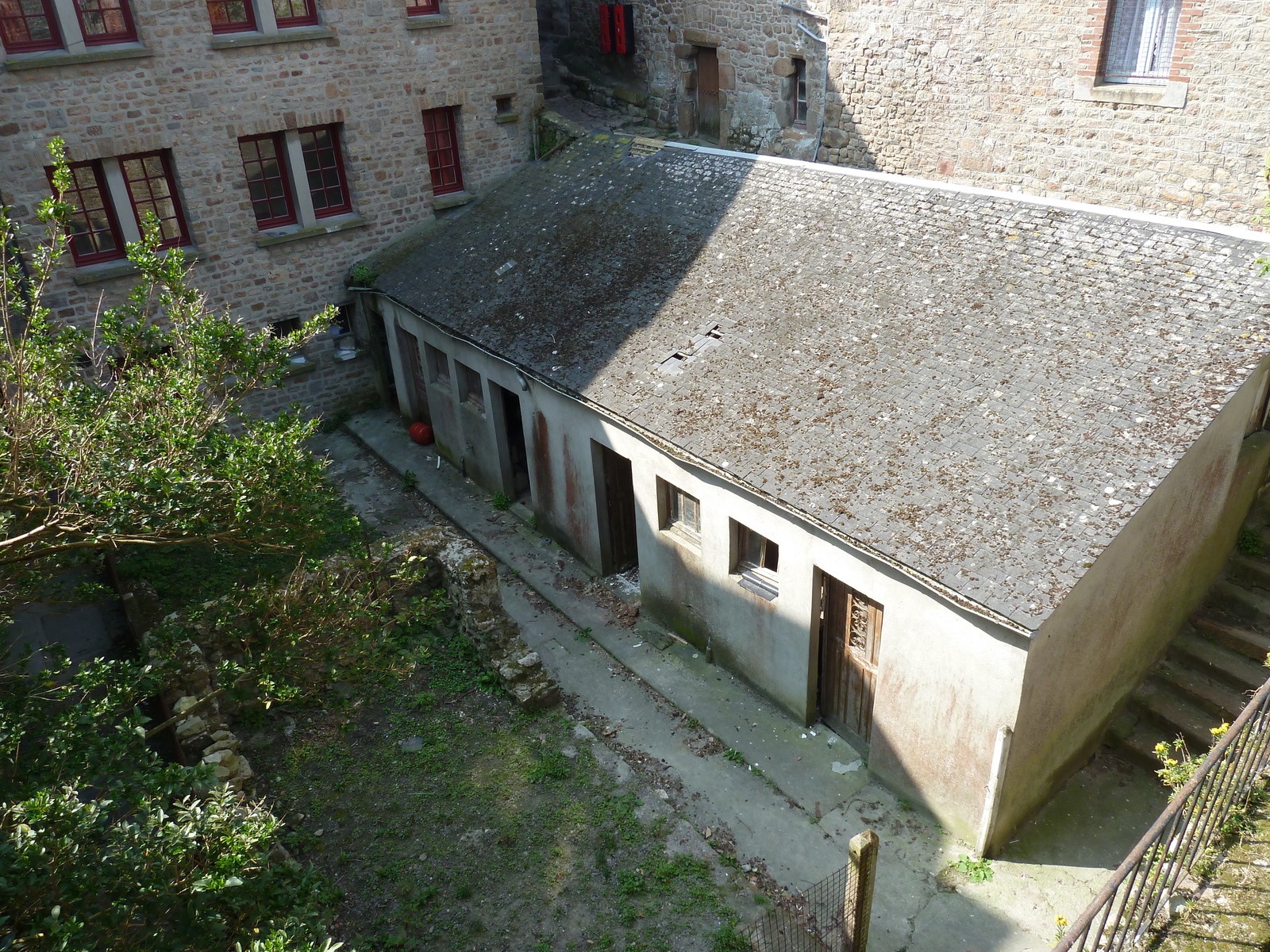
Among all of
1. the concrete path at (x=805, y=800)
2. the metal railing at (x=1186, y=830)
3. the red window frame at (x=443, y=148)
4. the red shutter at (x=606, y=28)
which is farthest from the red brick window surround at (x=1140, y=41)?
the red window frame at (x=443, y=148)

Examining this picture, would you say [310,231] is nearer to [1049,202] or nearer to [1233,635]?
[1049,202]

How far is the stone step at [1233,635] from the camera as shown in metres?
9.45

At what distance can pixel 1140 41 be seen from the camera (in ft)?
36.7

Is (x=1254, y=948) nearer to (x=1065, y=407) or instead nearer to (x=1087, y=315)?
(x=1065, y=407)

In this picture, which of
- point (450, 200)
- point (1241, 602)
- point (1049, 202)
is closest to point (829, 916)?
point (1241, 602)

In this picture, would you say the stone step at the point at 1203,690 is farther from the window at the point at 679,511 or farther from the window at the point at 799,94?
the window at the point at 799,94

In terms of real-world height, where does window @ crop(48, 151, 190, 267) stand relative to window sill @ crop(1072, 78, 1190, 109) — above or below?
below

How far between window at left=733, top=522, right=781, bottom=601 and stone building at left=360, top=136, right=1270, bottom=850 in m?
0.03

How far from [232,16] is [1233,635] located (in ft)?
51.0

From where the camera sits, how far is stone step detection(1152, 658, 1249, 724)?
29.9 ft

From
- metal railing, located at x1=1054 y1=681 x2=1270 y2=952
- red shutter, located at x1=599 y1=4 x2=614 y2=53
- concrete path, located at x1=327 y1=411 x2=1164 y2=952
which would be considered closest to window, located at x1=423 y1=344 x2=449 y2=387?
concrete path, located at x1=327 y1=411 x2=1164 y2=952

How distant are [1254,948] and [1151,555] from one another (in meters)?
4.65

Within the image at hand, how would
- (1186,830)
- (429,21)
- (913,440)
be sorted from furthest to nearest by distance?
(429,21) → (913,440) → (1186,830)

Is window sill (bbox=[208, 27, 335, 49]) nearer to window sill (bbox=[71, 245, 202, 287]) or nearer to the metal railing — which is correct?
window sill (bbox=[71, 245, 202, 287])
